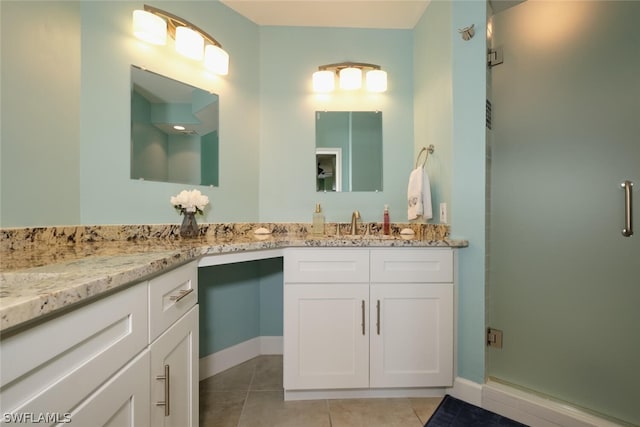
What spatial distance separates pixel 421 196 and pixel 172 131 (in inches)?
62.7

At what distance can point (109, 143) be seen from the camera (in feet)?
4.30

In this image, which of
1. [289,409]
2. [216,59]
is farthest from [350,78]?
[289,409]

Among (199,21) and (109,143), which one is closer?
(109,143)

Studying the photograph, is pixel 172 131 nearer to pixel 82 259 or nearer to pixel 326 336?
pixel 82 259

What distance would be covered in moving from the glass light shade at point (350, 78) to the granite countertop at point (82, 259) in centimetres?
114

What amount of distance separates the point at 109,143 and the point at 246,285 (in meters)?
1.18

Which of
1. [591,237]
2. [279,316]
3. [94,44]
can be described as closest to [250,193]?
[279,316]

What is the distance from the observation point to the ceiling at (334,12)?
5.55ft

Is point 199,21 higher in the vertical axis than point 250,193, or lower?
higher

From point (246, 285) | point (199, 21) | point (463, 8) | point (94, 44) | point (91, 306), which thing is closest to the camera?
point (91, 306)

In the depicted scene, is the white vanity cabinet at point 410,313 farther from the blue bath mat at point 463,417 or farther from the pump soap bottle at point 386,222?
the pump soap bottle at point 386,222

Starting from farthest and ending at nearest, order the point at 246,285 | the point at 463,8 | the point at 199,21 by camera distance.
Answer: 1. the point at 246,285
2. the point at 199,21
3. the point at 463,8

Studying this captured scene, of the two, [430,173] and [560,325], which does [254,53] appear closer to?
[430,173]

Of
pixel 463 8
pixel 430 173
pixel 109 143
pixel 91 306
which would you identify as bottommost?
pixel 91 306
